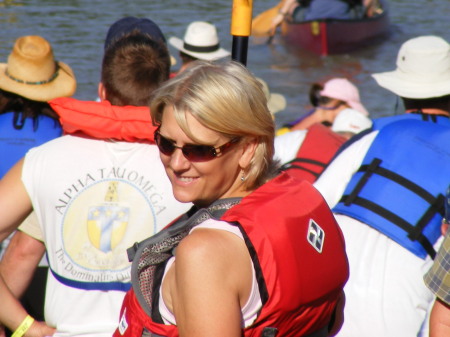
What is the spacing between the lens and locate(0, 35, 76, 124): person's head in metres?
3.61

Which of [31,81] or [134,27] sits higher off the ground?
[134,27]

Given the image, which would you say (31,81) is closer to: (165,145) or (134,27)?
(134,27)

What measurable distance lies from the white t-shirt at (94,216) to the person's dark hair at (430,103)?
1304 millimetres

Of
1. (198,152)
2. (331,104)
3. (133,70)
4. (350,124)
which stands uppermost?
(198,152)

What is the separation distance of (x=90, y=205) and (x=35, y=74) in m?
1.49

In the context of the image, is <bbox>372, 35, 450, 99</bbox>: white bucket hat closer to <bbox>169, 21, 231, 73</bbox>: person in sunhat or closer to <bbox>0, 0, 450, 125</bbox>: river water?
<bbox>169, 21, 231, 73</bbox>: person in sunhat

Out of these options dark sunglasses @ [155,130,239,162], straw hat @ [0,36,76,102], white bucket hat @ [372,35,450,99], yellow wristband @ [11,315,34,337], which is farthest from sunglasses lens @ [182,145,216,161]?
straw hat @ [0,36,76,102]

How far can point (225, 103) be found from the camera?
1.73m

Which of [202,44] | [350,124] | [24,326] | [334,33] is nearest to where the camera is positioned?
[24,326]

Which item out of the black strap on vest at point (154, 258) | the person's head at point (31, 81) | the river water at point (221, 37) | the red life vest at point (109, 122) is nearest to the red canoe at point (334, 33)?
the river water at point (221, 37)

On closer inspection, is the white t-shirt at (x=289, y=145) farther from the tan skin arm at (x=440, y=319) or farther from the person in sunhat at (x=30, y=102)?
the tan skin arm at (x=440, y=319)

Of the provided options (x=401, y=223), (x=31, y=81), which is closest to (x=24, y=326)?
(x=401, y=223)

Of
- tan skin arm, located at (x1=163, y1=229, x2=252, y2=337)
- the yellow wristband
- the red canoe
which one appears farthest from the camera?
the red canoe

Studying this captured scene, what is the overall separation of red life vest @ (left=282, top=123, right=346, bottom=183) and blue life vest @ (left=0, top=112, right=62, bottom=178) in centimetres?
108
